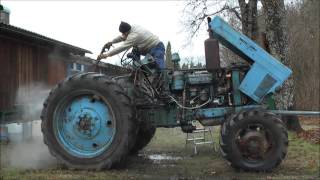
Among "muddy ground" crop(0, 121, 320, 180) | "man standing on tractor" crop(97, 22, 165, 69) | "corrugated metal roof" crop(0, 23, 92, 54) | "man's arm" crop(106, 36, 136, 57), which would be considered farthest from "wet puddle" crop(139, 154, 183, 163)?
"corrugated metal roof" crop(0, 23, 92, 54)

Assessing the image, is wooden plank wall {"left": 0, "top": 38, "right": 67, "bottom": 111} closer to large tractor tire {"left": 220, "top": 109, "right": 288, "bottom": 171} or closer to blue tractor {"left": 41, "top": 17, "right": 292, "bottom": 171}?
blue tractor {"left": 41, "top": 17, "right": 292, "bottom": 171}

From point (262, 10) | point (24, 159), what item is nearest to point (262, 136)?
point (24, 159)

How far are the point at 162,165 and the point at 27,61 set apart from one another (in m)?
10.1

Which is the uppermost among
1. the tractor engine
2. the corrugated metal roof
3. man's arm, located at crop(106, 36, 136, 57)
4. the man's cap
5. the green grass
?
the corrugated metal roof

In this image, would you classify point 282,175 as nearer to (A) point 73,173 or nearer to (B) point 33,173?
(A) point 73,173

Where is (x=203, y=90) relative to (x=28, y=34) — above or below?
below

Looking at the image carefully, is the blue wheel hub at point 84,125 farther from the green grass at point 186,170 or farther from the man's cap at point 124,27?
the man's cap at point 124,27

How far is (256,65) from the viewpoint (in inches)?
362

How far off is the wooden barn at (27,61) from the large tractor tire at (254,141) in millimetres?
6521

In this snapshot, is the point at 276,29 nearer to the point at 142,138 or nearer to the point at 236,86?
the point at 142,138

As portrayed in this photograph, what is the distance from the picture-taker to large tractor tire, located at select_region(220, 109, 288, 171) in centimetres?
863

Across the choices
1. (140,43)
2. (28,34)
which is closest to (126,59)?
(140,43)

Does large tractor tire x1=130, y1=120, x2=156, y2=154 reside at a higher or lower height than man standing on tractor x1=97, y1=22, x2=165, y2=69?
lower

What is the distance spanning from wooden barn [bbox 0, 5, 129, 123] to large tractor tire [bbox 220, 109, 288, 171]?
6521 mm
